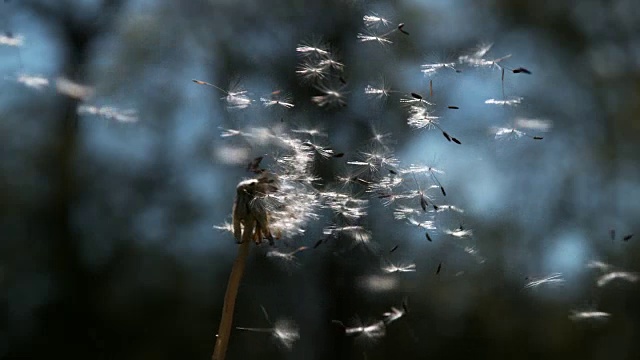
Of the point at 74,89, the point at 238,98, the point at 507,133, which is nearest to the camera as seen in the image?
the point at 238,98

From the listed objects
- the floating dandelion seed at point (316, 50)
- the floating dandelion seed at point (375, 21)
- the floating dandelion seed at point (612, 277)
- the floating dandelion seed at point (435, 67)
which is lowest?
the floating dandelion seed at point (612, 277)

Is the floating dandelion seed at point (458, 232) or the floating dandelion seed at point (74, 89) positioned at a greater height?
the floating dandelion seed at point (74, 89)

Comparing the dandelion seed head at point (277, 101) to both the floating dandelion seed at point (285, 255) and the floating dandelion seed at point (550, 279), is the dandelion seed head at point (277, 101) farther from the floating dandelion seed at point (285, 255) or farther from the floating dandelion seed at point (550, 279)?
the floating dandelion seed at point (550, 279)

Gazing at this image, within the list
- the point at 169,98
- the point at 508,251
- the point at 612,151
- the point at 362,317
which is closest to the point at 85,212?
the point at 169,98

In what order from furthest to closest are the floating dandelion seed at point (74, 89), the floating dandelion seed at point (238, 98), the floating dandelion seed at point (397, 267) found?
1. the floating dandelion seed at point (74, 89)
2. the floating dandelion seed at point (397, 267)
3. the floating dandelion seed at point (238, 98)

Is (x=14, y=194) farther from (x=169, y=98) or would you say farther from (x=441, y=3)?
(x=441, y=3)

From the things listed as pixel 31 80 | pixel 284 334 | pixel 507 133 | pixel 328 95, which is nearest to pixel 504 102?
pixel 507 133

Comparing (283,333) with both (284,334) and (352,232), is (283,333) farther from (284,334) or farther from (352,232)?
(352,232)

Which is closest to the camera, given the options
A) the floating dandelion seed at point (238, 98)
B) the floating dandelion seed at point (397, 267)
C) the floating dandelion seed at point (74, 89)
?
the floating dandelion seed at point (238, 98)

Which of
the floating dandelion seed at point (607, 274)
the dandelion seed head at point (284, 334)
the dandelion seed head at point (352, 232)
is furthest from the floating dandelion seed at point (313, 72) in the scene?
the floating dandelion seed at point (607, 274)
